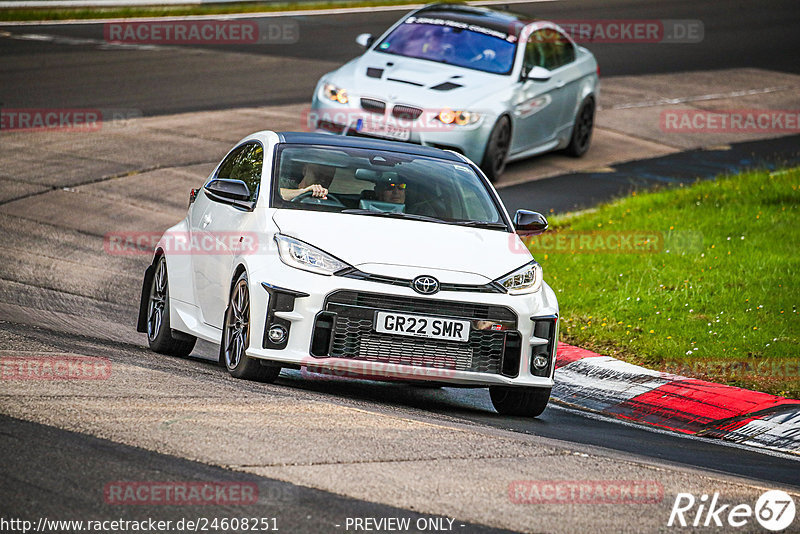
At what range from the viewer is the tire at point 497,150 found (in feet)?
52.1

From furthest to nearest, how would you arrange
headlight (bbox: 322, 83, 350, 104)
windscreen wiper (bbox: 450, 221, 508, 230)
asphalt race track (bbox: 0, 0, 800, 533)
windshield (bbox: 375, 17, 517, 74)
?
windshield (bbox: 375, 17, 517, 74) < headlight (bbox: 322, 83, 350, 104) < windscreen wiper (bbox: 450, 221, 508, 230) < asphalt race track (bbox: 0, 0, 800, 533)

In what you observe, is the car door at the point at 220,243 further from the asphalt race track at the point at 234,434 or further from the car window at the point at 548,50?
the car window at the point at 548,50

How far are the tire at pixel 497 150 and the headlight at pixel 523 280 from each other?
7917mm

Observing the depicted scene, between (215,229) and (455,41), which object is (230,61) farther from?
(215,229)

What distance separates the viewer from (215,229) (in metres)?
8.66

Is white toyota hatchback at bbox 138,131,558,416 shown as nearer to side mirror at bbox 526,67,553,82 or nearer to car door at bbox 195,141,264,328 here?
car door at bbox 195,141,264,328

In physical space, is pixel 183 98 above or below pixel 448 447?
below

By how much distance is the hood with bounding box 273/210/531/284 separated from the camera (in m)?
7.57


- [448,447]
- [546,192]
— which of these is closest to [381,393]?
[448,447]

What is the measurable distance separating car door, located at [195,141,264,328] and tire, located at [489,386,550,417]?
1762 millimetres

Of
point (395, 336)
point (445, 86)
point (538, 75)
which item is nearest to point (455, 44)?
point (538, 75)

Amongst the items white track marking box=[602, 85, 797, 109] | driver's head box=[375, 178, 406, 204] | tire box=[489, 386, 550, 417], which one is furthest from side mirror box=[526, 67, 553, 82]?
tire box=[489, 386, 550, 417]

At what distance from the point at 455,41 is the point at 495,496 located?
11961 millimetres

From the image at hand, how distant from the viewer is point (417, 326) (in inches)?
294
